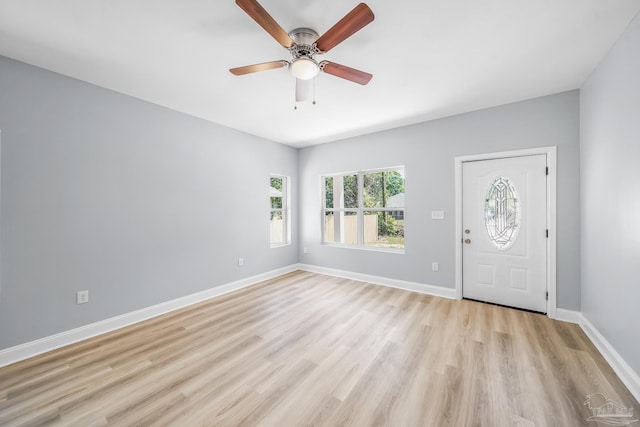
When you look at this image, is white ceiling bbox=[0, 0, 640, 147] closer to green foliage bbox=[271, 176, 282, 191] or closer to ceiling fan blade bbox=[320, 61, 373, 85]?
ceiling fan blade bbox=[320, 61, 373, 85]

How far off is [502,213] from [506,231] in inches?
9.4

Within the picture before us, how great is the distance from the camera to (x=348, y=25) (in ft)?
4.83

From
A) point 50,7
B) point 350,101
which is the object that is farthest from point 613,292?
point 50,7

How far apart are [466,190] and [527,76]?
1.44 m

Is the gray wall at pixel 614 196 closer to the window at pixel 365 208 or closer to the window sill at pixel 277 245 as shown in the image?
the window at pixel 365 208

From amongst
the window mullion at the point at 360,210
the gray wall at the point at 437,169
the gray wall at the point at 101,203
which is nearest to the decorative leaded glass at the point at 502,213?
the gray wall at the point at 437,169

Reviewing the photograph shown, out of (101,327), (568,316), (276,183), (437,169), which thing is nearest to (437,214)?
(437,169)

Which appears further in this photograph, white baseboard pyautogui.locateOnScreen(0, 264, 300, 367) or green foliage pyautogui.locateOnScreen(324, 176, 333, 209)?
green foliage pyautogui.locateOnScreen(324, 176, 333, 209)

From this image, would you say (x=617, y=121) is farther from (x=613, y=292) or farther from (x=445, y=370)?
(x=445, y=370)

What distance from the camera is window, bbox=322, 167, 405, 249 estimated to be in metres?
4.18

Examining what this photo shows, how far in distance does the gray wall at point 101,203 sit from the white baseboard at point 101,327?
0.06m

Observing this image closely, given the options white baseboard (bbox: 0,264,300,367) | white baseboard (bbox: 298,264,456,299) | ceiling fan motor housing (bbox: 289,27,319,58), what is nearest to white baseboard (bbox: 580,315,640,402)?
white baseboard (bbox: 298,264,456,299)
